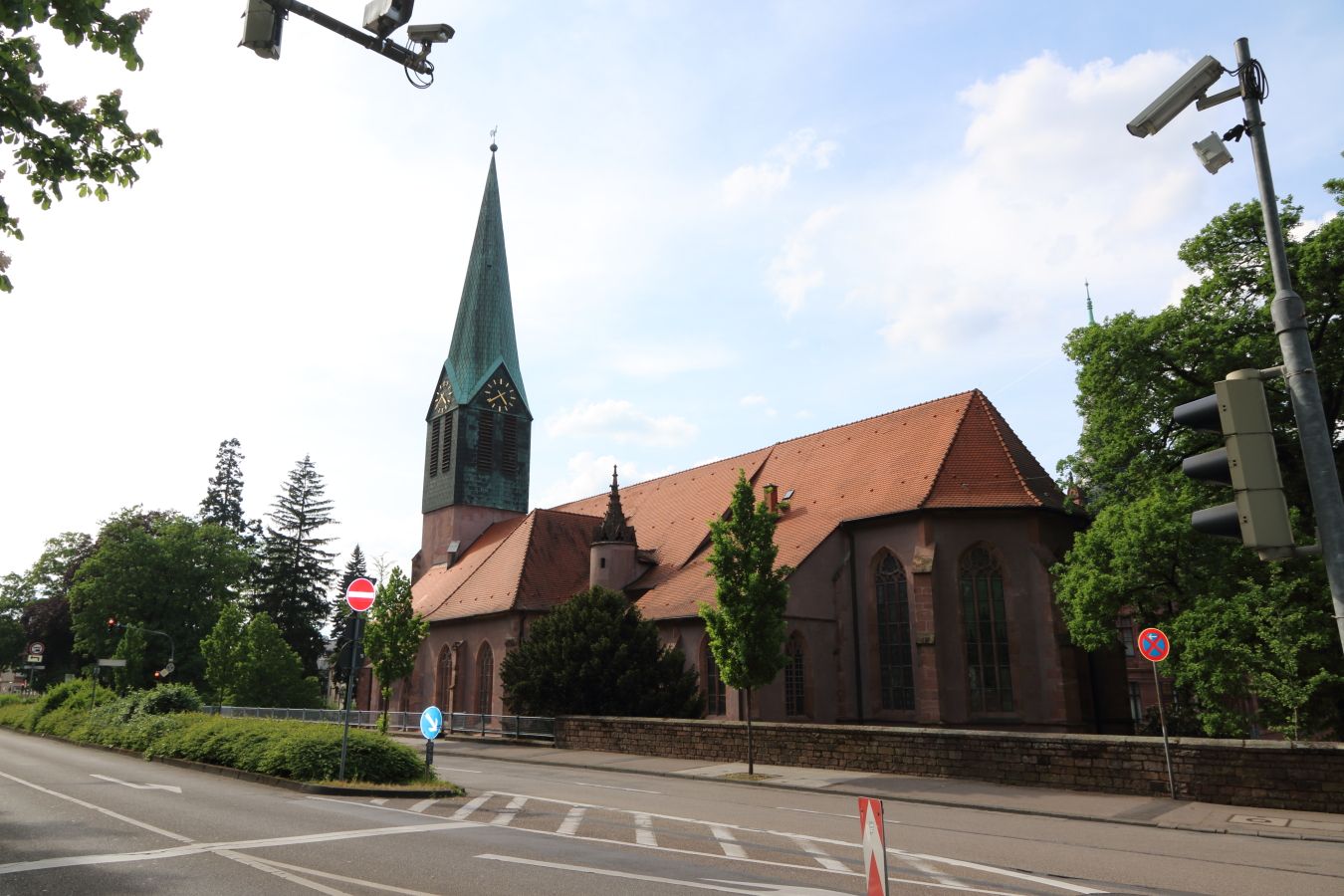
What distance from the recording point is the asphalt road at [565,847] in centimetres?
813

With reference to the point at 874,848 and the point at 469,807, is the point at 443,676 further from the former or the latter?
the point at 874,848

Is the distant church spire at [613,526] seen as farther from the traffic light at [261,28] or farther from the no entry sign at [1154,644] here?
the traffic light at [261,28]

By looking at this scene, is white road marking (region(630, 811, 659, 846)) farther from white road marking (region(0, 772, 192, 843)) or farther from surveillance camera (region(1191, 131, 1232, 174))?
surveillance camera (region(1191, 131, 1232, 174))

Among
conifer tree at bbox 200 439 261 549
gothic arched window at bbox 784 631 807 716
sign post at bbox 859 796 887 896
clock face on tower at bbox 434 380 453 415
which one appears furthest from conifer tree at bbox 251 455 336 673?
sign post at bbox 859 796 887 896

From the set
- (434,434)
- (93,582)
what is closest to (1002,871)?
(434,434)

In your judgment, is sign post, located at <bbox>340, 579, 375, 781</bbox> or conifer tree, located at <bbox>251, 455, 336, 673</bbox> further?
conifer tree, located at <bbox>251, 455, 336, 673</bbox>

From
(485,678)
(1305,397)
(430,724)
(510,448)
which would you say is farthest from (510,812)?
(510,448)

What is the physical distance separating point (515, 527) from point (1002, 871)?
39780mm

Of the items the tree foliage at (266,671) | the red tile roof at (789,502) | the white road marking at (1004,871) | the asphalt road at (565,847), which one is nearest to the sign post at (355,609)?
the asphalt road at (565,847)

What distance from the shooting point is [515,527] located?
156 feet

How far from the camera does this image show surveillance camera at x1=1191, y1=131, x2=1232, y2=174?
6312mm

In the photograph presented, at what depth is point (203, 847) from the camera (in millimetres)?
9492

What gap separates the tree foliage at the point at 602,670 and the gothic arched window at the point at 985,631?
9.07m

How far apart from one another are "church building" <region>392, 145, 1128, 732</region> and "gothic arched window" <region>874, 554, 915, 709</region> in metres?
0.06
